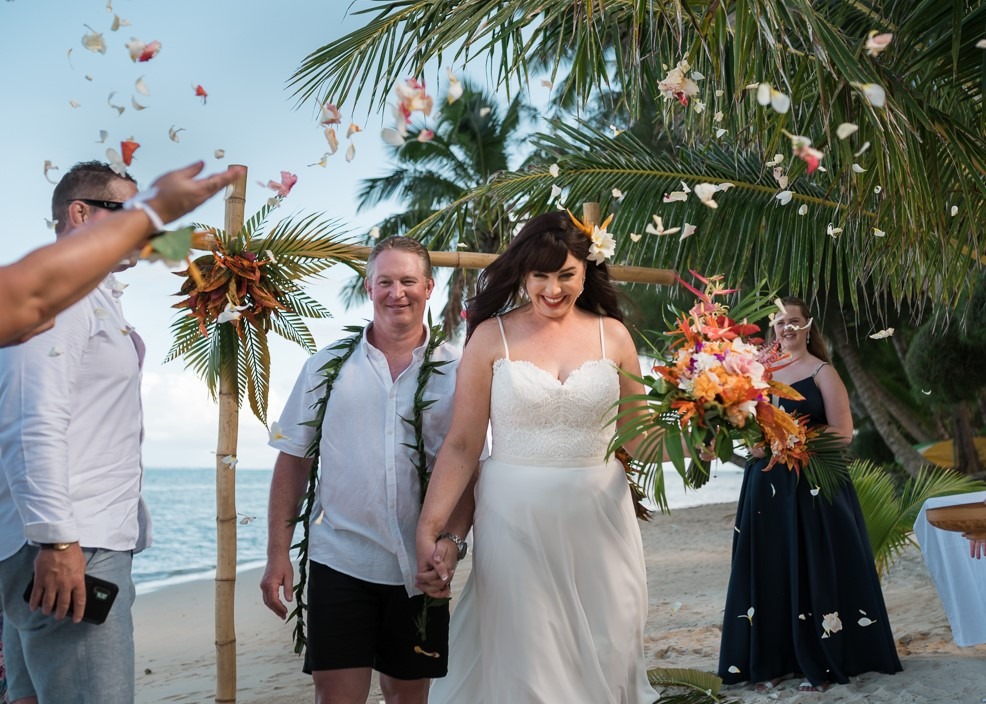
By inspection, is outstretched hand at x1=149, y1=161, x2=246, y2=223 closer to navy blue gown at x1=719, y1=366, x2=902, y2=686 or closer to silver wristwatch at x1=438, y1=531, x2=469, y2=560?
silver wristwatch at x1=438, y1=531, x2=469, y2=560

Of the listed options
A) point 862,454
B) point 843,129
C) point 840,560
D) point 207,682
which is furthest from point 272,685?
point 862,454

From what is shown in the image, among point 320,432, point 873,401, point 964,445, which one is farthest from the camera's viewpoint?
point 964,445

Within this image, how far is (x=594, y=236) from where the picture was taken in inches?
143

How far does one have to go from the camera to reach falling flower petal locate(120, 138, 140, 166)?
309cm

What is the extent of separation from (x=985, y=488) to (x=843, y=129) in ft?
14.1

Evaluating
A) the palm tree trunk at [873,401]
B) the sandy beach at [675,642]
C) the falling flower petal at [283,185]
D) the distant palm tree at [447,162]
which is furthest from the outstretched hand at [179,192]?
the distant palm tree at [447,162]

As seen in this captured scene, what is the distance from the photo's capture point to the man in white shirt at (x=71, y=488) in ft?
8.54

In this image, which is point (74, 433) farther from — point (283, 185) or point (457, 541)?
point (283, 185)

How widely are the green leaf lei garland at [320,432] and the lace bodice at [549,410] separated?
29 centimetres

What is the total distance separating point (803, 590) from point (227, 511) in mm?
3198

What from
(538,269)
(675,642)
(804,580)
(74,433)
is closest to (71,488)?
(74,433)

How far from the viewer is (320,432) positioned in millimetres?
3721

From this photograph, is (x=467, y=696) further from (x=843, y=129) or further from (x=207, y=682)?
(x=207, y=682)

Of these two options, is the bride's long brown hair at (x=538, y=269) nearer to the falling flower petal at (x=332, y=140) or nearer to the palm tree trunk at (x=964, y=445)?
the falling flower petal at (x=332, y=140)
